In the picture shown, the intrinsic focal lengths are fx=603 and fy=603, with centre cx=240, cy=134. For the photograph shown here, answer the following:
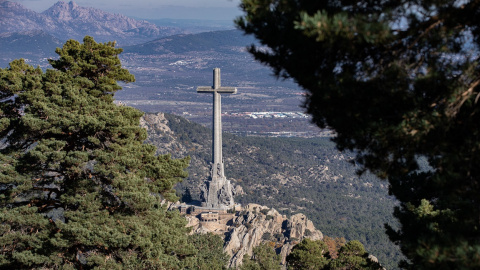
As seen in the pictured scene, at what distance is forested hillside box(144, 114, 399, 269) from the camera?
6519 cm

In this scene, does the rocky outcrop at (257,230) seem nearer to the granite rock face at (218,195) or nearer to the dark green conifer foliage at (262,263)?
the granite rock face at (218,195)

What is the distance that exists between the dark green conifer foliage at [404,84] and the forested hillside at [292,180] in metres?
44.4

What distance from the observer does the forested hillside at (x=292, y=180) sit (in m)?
65.2

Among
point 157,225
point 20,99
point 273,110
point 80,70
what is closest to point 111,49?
point 80,70

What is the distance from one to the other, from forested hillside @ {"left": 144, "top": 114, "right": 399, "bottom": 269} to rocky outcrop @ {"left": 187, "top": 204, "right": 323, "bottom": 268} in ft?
38.4

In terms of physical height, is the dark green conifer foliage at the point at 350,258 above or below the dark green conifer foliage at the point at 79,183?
below

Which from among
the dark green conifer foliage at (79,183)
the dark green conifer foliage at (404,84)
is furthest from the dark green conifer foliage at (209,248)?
the dark green conifer foliage at (404,84)

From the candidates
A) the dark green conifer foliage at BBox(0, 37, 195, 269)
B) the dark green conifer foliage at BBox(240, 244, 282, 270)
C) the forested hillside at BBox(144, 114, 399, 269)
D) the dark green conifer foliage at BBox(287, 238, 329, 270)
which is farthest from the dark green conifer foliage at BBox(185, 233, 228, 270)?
the forested hillside at BBox(144, 114, 399, 269)

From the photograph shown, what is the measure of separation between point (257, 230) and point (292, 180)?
4692 cm

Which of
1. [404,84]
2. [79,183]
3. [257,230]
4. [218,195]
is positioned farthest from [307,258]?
[218,195]

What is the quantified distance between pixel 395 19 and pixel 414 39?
40cm

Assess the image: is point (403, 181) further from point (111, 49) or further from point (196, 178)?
point (196, 178)

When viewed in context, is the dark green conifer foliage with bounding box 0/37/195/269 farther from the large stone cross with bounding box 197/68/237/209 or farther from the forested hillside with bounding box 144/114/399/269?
the forested hillside with bounding box 144/114/399/269

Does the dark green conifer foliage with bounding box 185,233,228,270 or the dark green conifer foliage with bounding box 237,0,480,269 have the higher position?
the dark green conifer foliage with bounding box 237,0,480,269
